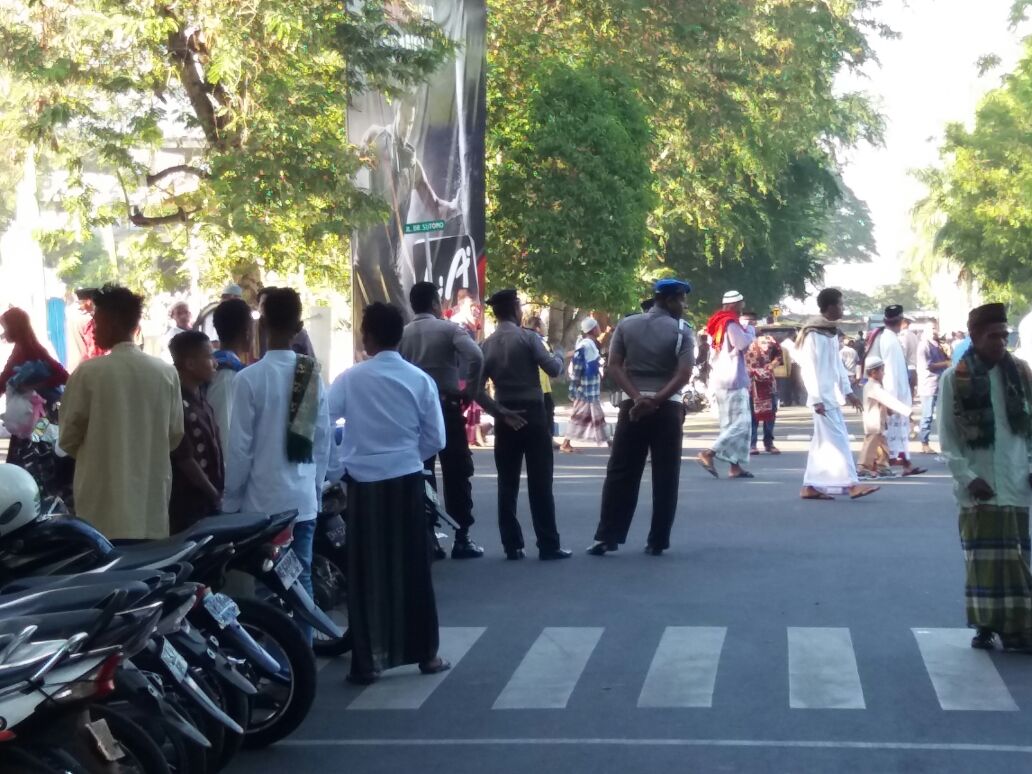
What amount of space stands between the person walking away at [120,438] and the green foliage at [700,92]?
82.4 ft

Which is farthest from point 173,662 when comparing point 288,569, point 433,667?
point 433,667

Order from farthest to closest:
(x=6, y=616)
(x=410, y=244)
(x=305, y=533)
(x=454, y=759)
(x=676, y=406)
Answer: (x=410, y=244)
(x=676, y=406)
(x=305, y=533)
(x=454, y=759)
(x=6, y=616)

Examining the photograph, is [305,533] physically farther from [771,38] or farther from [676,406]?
[771,38]

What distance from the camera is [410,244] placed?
2480 centimetres

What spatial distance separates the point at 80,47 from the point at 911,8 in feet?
80.9

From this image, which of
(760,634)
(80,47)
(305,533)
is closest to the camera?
(305,533)

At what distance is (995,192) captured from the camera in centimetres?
5909

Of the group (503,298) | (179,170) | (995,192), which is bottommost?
(503,298)

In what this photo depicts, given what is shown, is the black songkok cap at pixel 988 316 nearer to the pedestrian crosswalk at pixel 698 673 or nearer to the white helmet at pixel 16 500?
the pedestrian crosswalk at pixel 698 673

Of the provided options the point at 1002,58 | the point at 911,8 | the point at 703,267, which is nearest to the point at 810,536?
the point at 911,8

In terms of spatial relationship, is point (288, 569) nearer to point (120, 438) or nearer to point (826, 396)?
point (120, 438)

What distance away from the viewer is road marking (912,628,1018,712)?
8.11 metres

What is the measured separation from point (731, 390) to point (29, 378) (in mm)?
8890

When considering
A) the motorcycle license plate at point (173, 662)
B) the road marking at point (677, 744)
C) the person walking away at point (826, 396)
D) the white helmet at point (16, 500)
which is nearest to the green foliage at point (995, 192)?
the person walking away at point (826, 396)
